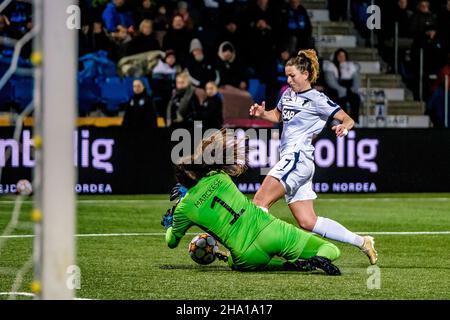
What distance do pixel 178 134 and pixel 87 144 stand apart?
156 centimetres

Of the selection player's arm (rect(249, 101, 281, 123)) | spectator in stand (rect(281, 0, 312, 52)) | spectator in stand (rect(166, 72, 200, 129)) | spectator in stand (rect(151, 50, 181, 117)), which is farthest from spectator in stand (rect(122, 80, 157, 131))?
player's arm (rect(249, 101, 281, 123))

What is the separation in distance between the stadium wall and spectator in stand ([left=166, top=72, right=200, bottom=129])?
57 cm

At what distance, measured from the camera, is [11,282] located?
32.6 ft

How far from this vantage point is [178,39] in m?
23.0

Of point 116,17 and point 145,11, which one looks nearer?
point 116,17

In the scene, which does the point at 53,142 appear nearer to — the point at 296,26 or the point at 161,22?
the point at 161,22

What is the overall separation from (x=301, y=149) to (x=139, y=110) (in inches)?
379

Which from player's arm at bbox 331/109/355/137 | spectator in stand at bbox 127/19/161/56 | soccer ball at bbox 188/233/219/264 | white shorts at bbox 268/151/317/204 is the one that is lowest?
soccer ball at bbox 188/233/219/264

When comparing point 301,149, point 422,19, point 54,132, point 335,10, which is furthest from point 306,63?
point 335,10

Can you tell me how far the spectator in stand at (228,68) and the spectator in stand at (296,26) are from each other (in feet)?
6.14

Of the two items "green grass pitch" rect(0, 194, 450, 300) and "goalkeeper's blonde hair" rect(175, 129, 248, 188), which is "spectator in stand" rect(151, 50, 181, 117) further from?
"goalkeeper's blonde hair" rect(175, 129, 248, 188)

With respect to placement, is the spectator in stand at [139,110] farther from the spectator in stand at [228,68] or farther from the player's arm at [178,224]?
the player's arm at [178,224]

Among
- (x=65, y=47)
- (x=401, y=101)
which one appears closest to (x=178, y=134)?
(x=401, y=101)

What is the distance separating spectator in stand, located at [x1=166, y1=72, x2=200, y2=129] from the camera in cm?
2103
